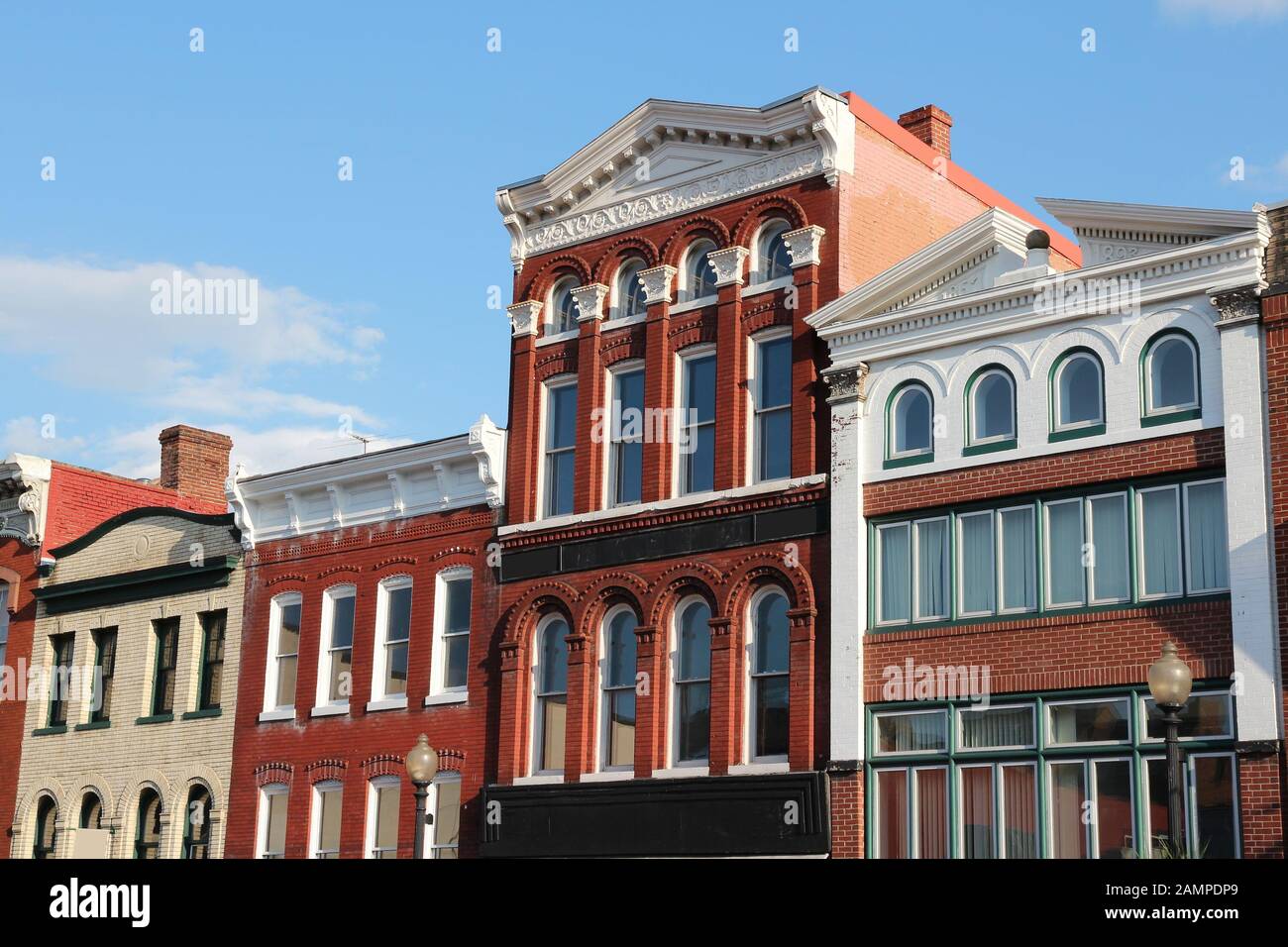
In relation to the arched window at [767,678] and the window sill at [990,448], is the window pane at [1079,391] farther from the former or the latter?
the arched window at [767,678]

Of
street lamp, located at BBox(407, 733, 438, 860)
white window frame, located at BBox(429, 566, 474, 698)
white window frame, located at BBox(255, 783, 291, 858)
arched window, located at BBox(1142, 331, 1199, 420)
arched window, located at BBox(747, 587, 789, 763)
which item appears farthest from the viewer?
white window frame, located at BBox(255, 783, 291, 858)

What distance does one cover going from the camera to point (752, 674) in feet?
88.0

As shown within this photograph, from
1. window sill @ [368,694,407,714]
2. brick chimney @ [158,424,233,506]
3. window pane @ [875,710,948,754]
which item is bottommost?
window pane @ [875,710,948,754]

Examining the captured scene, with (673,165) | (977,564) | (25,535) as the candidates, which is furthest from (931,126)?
(25,535)

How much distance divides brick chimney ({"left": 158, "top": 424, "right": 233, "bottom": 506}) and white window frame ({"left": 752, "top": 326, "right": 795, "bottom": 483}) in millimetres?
18756

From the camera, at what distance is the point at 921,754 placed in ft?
80.0

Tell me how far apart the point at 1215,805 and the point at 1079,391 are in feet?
19.6

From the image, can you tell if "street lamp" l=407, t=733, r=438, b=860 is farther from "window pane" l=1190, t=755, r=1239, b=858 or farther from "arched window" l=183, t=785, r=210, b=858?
"window pane" l=1190, t=755, r=1239, b=858

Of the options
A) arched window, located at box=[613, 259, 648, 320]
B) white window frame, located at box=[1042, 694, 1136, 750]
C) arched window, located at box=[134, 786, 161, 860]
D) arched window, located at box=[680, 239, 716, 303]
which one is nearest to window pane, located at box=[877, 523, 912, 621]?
white window frame, located at box=[1042, 694, 1136, 750]

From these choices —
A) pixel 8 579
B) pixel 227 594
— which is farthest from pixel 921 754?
pixel 8 579

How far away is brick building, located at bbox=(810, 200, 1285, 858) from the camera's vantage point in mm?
21812

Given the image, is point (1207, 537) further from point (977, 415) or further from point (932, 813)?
point (932, 813)

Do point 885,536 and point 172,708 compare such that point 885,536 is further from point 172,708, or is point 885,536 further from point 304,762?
point 172,708

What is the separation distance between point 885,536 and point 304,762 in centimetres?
1306
